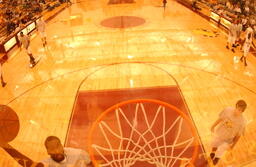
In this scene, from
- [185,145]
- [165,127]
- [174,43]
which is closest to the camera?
[185,145]

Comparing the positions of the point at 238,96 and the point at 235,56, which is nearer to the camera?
the point at 238,96

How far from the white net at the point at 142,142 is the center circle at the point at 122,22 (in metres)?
9.00

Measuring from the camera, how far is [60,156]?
318 cm

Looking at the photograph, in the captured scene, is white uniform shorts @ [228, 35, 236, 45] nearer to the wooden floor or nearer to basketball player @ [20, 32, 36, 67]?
the wooden floor

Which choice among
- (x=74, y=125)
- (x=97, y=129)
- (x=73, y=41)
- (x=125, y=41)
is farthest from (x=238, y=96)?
(x=73, y=41)

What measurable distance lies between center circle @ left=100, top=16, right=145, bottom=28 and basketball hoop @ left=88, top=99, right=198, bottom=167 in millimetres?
8823

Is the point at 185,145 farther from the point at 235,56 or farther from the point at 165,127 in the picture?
the point at 235,56

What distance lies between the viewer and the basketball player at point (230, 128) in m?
4.10

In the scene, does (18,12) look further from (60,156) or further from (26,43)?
(60,156)

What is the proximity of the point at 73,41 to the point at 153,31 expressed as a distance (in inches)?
172

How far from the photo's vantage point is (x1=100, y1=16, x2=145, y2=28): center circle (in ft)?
47.1

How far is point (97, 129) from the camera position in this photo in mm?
5762

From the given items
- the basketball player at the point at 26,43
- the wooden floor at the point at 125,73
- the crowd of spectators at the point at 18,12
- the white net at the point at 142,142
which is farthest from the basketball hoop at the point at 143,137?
the crowd of spectators at the point at 18,12

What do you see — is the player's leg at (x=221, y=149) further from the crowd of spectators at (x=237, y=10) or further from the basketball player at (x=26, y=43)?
the crowd of spectators at (x=237, y=10)
